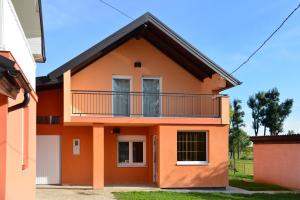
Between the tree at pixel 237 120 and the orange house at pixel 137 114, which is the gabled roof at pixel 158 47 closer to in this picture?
the orange house at pixel 137 114

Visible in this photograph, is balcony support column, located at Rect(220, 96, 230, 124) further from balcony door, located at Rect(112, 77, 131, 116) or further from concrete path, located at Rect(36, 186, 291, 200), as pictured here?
balcony door, located at Rect(112, 77, 131, 116)

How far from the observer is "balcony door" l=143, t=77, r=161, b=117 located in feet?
64.5

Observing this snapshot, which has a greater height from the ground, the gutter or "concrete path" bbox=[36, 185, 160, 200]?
the gutter

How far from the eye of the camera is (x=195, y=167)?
1822 cm

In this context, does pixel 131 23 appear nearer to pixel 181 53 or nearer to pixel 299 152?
pixel 181 53

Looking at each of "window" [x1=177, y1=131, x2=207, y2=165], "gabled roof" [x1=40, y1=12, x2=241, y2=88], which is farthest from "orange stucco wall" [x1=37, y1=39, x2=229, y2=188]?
"window" [x1=177, y1=131, x2=207, y2=165]

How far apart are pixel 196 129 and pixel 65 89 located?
216 inches

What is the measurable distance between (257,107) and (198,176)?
145 ft

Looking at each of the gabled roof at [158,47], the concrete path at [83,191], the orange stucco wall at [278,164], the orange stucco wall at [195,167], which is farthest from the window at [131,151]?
the orange stucco wall at [278,164]

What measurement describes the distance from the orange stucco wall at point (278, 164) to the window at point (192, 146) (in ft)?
12.4

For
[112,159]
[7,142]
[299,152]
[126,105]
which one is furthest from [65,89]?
[7,142]

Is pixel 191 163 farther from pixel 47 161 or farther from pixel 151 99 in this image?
pixel 47 161

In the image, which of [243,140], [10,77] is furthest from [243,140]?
[10,77]

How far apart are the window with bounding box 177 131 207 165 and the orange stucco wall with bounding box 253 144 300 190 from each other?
12.4ft
